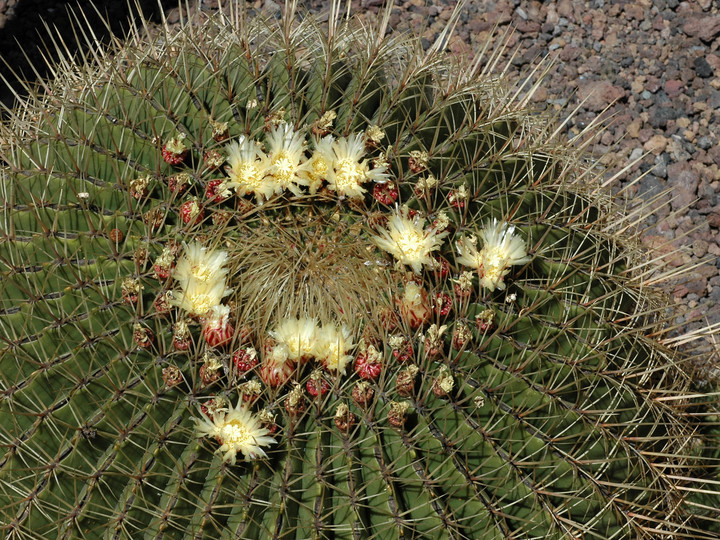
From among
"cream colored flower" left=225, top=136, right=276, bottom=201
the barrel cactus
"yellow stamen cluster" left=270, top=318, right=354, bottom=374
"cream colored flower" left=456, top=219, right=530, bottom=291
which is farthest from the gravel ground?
"yellow stamen cluster" left=270, top=318, right=354, bottom=374

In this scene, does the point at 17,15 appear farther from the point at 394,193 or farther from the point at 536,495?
the point at 536,495

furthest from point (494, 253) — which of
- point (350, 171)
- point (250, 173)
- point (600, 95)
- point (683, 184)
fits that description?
point (600, 95)

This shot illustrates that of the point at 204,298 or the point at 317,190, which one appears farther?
the point at 317,190

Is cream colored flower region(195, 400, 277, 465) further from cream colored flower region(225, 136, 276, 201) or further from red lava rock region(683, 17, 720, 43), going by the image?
red lava rock region(683, 17, 720, 43)

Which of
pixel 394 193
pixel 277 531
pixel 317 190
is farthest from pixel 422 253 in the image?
pixel 277 531

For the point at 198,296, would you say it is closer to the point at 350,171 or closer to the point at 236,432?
the point at 236,432

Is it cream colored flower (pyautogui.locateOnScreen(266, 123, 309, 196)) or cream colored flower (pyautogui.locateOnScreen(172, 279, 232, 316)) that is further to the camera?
cream colored flower (pyautogui.locateOnScreen(266, 123, 309, 196))

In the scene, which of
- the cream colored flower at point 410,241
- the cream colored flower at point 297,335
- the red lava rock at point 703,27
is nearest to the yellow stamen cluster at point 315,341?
the cream colored flower at point 297,335
